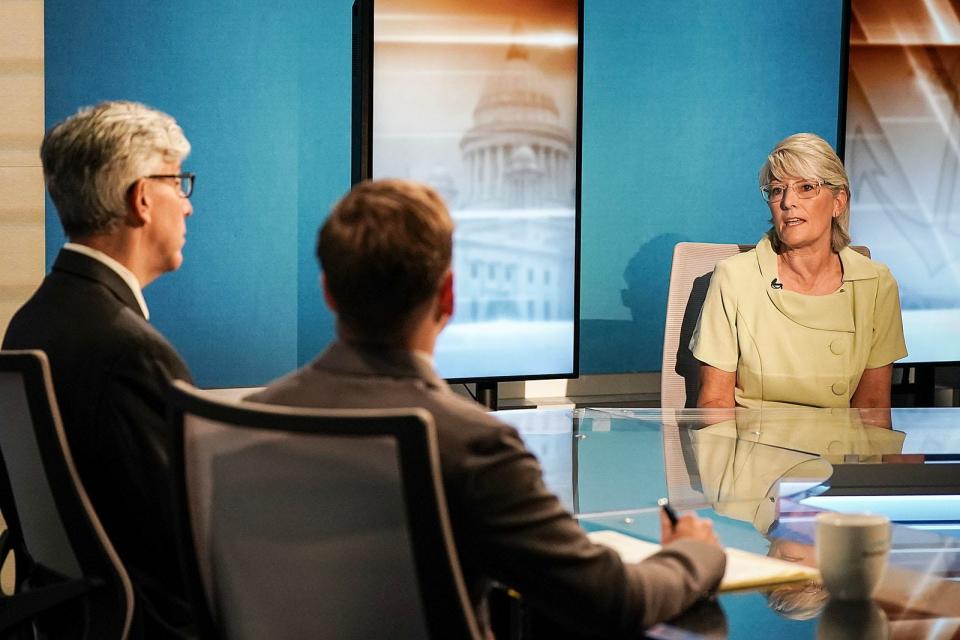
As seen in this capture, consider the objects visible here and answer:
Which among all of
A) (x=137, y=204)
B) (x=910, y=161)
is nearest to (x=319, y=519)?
(x=137, y=204)

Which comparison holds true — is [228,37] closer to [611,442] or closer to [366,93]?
[366,93]

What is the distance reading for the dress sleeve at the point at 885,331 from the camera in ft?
11.5

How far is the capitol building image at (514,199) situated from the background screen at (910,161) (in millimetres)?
1253

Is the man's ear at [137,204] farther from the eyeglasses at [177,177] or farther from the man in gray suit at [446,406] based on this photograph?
the man in gray suit at [446,406]

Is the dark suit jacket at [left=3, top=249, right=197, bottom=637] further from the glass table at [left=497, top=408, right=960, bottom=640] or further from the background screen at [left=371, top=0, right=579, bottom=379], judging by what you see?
the background screen at [left=371, top=0, right=579, bottom=379]

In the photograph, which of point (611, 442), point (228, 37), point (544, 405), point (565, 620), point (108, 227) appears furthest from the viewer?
point (544, 405)

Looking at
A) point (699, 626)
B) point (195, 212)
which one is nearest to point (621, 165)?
point (195, 212)

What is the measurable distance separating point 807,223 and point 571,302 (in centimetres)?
96

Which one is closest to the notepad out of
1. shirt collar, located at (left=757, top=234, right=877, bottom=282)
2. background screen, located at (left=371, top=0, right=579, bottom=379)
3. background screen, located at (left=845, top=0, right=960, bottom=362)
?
shirt collar, located at (left=757, top=234, right=877, bottom=282)

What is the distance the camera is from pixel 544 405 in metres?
4.42

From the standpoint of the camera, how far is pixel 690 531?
4.99ft

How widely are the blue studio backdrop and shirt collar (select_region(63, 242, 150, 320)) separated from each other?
199 centimetres

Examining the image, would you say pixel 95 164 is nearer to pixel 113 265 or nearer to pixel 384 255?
pixel 113 265

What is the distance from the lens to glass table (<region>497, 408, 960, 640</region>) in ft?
4.66
